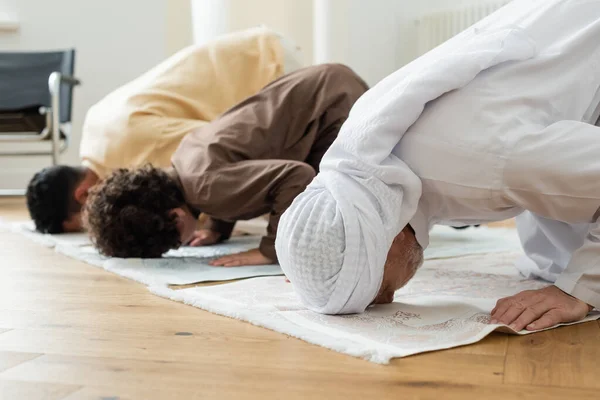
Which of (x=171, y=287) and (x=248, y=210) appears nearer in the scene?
(x=171, y=287)

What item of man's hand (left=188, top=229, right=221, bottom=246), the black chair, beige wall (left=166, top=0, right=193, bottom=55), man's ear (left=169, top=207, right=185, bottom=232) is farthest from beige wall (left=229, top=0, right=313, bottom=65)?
man's ear (left=169, top=207, right=185, bottom=232)

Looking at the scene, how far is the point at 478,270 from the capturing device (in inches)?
71.3

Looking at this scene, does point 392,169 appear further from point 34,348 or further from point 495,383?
point 34,348

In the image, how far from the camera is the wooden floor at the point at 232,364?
36.3 inches

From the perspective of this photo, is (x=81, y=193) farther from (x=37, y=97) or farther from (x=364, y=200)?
(x=37, y=97)

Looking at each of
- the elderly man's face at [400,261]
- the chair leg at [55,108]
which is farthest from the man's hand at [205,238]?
the chair leg at [55,108]

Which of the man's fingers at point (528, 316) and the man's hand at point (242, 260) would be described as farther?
the man's hand at point (242, 260)

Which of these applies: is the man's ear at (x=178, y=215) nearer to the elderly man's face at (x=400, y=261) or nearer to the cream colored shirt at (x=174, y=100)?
the cream colored shirt at (x=174, y=100)

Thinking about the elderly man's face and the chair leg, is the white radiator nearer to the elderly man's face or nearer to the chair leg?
the chair leg

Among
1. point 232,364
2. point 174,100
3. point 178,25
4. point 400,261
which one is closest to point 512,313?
point 400,261

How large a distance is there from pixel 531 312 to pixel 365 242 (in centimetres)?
28

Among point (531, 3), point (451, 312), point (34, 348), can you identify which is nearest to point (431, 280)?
point (451, 312)

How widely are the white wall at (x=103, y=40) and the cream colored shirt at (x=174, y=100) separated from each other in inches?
76.9

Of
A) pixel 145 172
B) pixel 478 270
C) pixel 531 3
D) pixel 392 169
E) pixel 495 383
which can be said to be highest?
pixel 531 3
